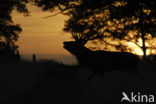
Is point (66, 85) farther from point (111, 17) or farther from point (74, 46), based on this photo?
point (111, 17)

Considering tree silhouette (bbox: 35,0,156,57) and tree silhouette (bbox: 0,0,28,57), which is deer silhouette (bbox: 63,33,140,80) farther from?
tree silhouette (bbox: 0,0,28,57)

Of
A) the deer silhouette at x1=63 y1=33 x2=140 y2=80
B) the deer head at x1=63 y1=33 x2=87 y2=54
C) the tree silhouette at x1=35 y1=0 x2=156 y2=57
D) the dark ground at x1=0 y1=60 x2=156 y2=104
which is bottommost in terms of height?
the dark ground at x1=0 y1=60 x2=156 y2=104

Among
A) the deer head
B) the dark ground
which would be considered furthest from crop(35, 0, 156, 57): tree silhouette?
the dark ground

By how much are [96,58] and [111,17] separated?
257 inches

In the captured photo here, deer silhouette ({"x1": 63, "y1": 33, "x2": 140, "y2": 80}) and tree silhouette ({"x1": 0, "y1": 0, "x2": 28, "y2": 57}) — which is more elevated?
tree silhouette ({"x1": 0, "y1": 0, "x2": 28, "y2": 57})

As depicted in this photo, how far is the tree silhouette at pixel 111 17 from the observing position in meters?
16.4

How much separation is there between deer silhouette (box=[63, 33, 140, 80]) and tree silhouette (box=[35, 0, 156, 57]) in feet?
3.97

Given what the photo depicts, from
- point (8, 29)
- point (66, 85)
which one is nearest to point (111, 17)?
point (66, 85)

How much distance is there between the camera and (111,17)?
61.7 ft

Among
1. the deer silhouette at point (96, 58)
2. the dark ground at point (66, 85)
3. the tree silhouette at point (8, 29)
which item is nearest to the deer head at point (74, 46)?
the deer silhouette at point (96, 58)

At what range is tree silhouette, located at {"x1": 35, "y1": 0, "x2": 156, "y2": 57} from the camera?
53.7ft

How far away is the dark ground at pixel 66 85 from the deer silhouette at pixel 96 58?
579mm

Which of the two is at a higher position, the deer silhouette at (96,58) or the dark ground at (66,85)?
the deer silhouette at (96,58)

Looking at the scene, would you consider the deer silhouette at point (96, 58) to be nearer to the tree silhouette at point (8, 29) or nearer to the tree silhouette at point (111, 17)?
the tree silhouette at point (111, 17)
